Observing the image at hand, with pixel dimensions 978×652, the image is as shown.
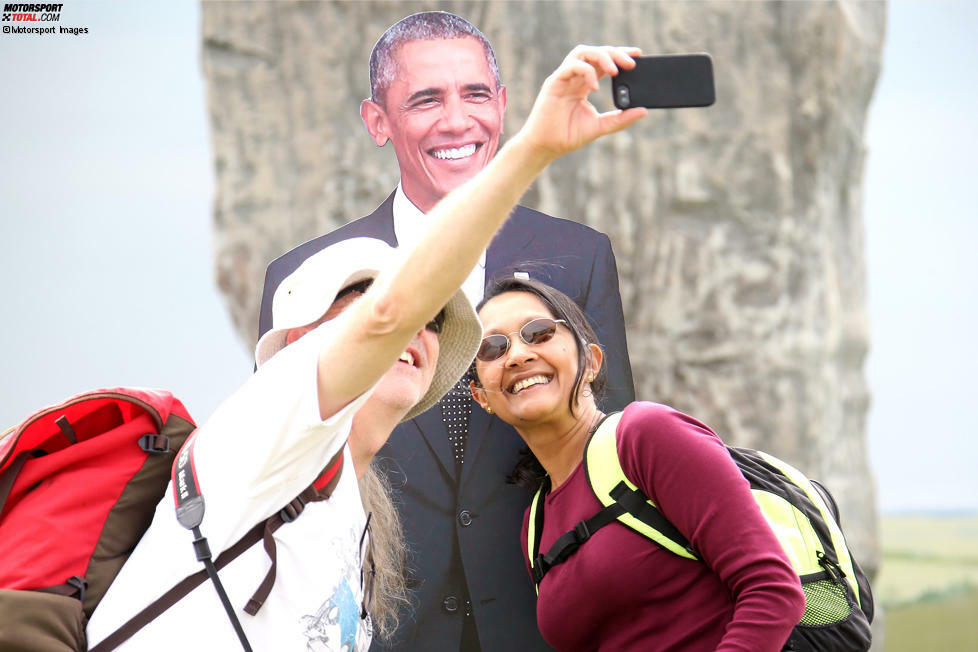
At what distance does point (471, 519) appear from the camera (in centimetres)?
194

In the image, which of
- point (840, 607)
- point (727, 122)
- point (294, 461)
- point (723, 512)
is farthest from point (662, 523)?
point (727, 122)

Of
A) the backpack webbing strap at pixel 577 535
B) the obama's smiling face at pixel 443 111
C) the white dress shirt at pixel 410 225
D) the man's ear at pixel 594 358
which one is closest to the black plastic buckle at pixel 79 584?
the backpack webbing strap at pixel 577 535

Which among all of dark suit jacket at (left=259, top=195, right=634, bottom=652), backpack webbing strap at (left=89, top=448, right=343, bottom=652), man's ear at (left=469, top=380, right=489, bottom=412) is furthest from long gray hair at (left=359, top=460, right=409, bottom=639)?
backpack webbing strap at (left=89, top=448, right=343, bottom=652)

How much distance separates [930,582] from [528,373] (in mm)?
3085

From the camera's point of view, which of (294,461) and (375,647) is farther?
(375,647)

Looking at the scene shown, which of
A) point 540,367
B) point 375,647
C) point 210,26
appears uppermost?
point 210,26

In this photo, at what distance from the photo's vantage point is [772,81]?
274cm

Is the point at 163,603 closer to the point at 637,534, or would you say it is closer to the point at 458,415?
the point at 637,534

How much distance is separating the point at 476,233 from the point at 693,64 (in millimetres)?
357

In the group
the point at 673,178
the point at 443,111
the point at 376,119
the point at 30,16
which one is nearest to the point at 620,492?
the point at 443,111

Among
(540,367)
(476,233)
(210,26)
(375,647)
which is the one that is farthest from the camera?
(210,26)

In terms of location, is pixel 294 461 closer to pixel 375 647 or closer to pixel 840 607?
pixel 840 607

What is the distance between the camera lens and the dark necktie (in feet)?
6.47

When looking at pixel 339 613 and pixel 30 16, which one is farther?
pixel 30 16
